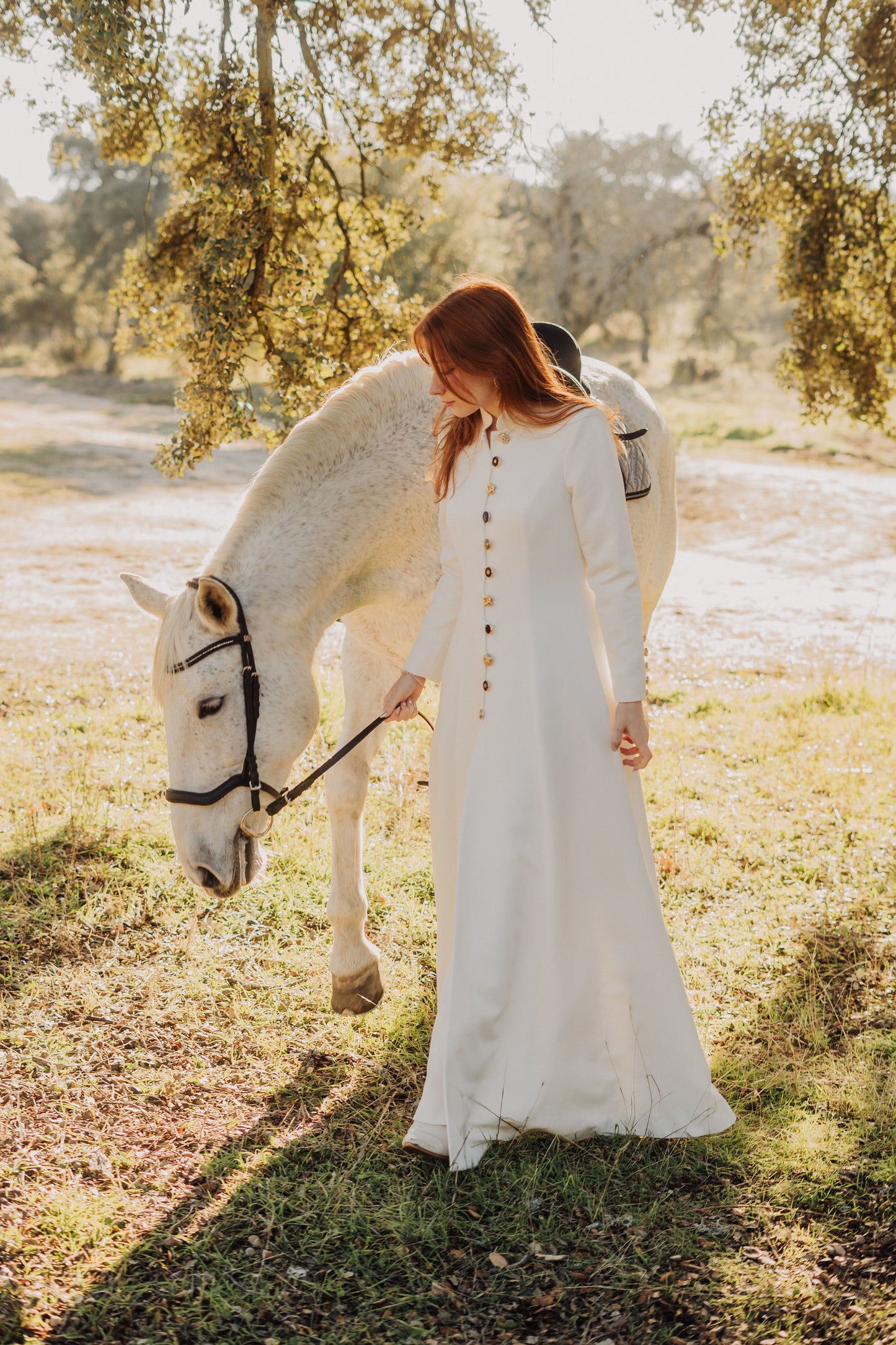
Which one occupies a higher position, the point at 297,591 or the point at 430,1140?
the point at 297,591

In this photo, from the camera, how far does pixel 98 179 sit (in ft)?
117

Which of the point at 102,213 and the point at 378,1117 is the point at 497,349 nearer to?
the point at 378,1117

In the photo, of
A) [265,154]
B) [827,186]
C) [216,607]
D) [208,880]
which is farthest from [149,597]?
[827,186]

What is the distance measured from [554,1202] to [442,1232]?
13.3 inches

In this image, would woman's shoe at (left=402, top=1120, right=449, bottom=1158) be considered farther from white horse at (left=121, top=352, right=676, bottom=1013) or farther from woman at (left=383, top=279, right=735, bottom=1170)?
white horse at (left=121, top=352, right=676, bottom=1013)

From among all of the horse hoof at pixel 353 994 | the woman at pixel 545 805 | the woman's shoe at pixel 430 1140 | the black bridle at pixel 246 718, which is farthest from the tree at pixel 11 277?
the woman's shoe at pixel 430 1140

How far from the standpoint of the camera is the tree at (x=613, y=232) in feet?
79.2

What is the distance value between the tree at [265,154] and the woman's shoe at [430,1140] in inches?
153

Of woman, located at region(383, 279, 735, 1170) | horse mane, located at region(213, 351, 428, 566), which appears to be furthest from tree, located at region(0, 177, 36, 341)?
woman, located at region(383, 279, 735, 1170)

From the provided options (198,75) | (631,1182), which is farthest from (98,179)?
(631,1182)

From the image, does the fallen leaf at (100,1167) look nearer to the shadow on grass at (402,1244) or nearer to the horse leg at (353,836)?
the shadow on grass at (402,1244)

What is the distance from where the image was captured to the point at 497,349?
2.75 m

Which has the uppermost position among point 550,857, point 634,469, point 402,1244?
point 634,469

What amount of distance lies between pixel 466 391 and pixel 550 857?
53.2 inches
